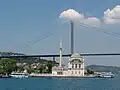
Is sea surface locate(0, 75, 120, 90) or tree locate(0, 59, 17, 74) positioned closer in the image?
sea surface locate(0, 75, 120, 90)

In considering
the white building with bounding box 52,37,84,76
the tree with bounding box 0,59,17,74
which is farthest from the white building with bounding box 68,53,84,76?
the tree with bounding box 0,59,17,74

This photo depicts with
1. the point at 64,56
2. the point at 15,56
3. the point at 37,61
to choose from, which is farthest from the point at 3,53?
the point at 37,61

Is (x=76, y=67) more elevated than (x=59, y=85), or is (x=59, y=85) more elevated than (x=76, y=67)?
(x=76, y=67)

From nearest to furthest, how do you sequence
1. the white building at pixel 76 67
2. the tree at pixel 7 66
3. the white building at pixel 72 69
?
the tree at pixel 7 66 < the white building at pixel 72 69 < the white building at pixel 76 67

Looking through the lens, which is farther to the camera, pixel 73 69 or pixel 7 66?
pixel 73 69

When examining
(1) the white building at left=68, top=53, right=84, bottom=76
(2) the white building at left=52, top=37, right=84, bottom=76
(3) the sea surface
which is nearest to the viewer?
(3) the sea surface

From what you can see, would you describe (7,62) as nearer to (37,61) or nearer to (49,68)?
(49,68)

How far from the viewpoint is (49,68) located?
12619 cm

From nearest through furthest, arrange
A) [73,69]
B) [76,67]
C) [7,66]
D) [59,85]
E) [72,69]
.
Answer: [59,85] → [7,66] → [72,69] → [73,69] → [76,67]

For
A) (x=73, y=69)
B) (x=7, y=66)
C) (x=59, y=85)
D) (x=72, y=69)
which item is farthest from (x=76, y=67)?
(x=59, y=85)

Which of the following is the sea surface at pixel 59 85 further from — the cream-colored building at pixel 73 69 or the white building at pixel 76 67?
the white building at pixel 76 67

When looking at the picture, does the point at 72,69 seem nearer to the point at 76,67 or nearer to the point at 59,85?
the point at 76,67

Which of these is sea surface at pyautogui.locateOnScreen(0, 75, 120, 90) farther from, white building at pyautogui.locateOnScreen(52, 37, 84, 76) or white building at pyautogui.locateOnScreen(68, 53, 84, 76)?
white building at pyautogui.locateOnScreen(68, 53, 84, 76)

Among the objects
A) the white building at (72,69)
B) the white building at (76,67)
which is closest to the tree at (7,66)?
the white building at (72,69)
